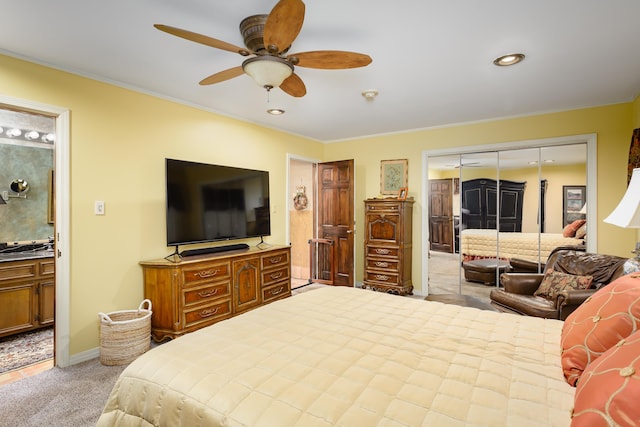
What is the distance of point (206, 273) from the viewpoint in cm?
318

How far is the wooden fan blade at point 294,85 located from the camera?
7.73 ft

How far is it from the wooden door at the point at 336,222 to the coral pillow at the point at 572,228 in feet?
9.07

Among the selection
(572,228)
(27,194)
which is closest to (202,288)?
(27,194)

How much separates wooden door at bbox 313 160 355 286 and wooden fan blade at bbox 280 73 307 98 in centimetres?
259

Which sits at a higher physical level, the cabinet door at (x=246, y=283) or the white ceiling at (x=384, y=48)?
the white ceiling at (x=384, y=48)

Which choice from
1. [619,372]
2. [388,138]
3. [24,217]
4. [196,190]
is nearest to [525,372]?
[619,372]

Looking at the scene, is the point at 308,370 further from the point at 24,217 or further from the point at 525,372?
the point at 24,217

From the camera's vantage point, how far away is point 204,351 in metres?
1.43

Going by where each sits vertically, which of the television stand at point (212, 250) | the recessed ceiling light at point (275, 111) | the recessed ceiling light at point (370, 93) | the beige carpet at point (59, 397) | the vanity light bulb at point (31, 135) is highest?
the recessed ceiling light at point (275, 111)

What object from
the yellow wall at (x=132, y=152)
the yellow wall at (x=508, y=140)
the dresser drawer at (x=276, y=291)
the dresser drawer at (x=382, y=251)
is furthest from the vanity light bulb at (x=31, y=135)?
the dresser drawer at (x=382, y=251)

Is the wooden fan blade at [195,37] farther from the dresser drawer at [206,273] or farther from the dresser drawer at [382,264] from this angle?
the dresser drawer at [382,264]

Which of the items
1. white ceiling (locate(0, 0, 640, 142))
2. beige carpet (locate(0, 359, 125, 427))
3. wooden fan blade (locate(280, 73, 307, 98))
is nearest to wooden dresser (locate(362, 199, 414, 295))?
white ceiling (locate(0, 0, 640, 142))

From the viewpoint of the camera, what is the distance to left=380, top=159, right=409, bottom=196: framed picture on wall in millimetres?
4938

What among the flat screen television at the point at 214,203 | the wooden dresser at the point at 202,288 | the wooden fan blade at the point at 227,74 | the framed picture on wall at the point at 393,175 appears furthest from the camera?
the framed picture on wall at the point at 393,175
